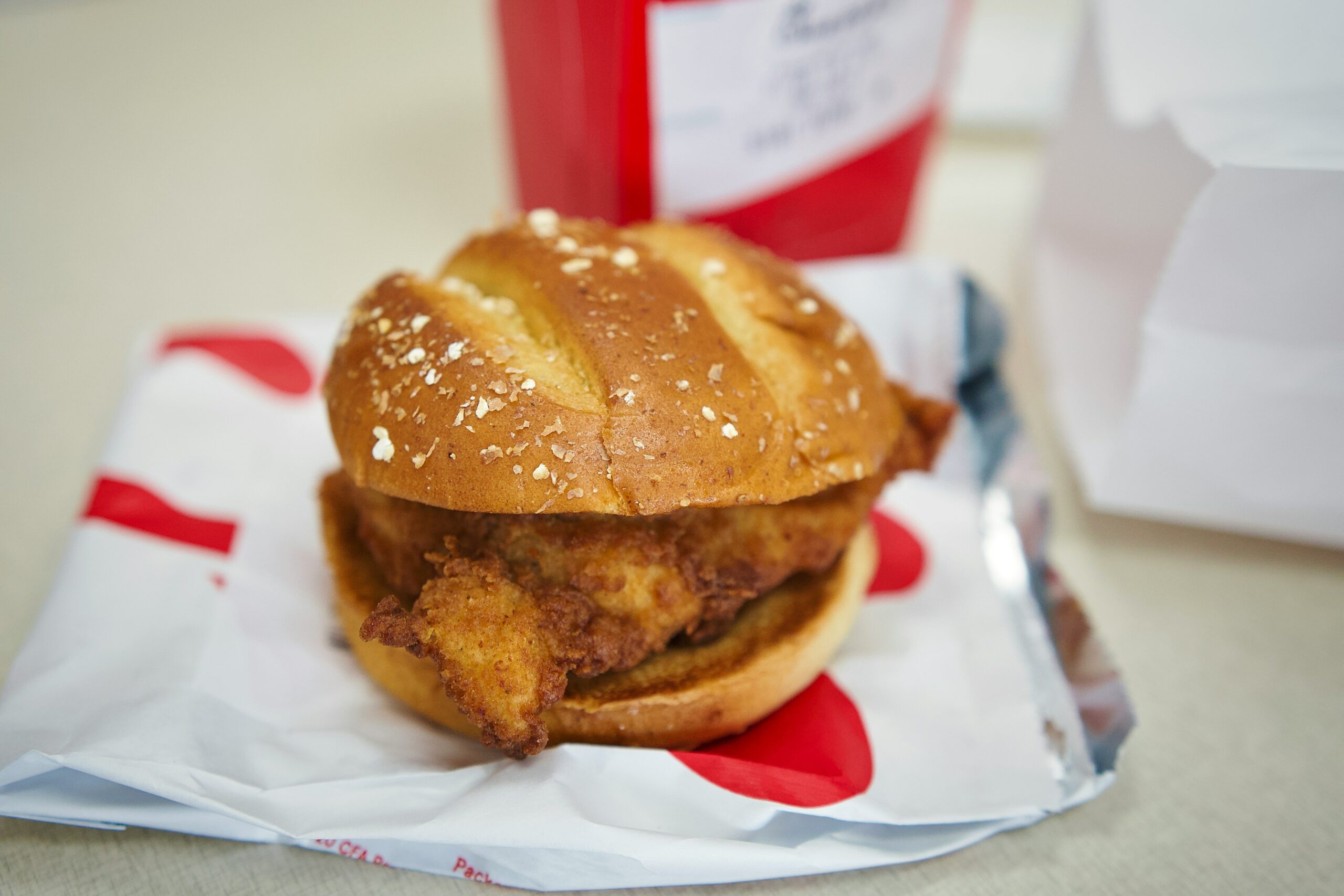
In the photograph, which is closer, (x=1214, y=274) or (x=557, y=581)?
(x=557, y=581)

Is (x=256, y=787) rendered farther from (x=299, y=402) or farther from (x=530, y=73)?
(x=530, y=73)

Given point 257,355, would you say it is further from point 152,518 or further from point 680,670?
point 680,670

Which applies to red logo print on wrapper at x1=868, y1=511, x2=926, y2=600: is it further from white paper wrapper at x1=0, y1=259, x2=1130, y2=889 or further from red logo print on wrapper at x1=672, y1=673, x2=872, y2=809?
red logo print on wrapper at x1=672, y1=673, x2=872, y2=809

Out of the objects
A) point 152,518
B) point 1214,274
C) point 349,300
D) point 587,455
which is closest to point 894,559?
point 1214,274

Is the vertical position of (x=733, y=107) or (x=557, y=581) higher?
(x=733, y=107)

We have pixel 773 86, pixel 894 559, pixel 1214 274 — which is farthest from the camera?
pixel 773 86

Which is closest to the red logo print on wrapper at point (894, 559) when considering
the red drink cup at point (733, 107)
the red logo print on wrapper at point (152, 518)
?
the red drink cup at point (733, 107)

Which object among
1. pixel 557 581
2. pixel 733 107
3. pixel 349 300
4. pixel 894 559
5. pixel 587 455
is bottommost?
pixel 894 559

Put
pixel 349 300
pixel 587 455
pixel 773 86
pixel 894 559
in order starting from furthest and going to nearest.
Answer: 1. pixel 349 300
2. pixel 773 86
3. pixel 894 559
4. pixel 587 455
